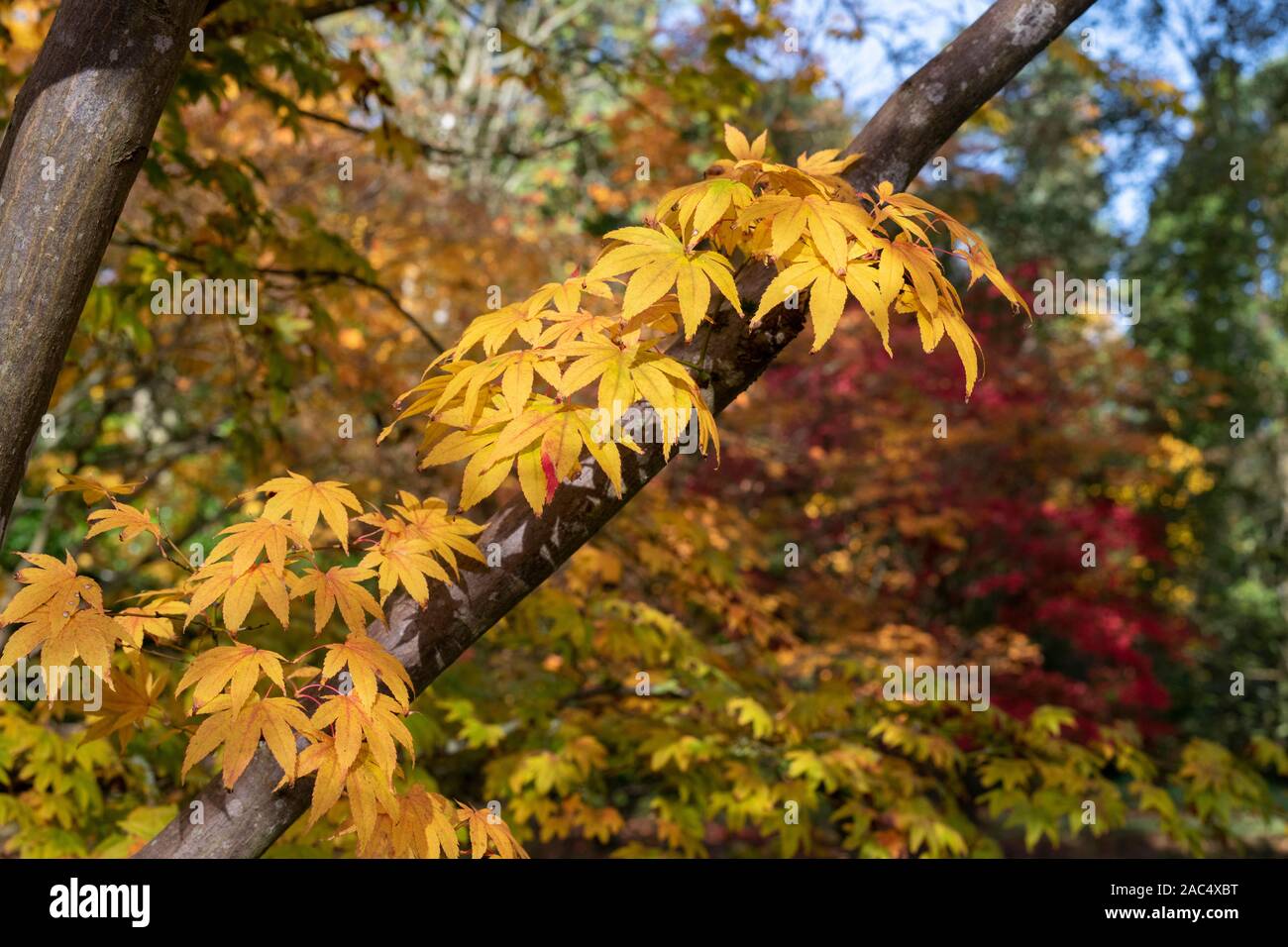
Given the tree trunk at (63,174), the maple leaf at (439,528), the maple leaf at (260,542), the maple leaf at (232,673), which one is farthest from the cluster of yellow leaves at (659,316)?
Result: the tree trunk at (63,174)

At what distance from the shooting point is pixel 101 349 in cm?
523

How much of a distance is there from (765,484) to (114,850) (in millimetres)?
5974

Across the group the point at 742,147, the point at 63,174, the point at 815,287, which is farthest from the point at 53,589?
the point at 742,147

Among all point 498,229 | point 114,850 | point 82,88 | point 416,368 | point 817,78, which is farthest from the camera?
point 498,229

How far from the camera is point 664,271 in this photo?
4.56 feet

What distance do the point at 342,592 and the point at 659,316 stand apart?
23.9 inches

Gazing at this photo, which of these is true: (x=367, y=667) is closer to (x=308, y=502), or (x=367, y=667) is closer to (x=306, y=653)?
(x=306, y=653)

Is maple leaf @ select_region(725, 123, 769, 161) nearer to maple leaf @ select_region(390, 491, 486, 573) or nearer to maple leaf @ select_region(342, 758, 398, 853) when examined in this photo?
maple leaf @ select_region(390, 491, 486, 573)

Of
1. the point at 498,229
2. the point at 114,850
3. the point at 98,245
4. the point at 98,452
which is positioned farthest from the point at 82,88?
the point at 498,229

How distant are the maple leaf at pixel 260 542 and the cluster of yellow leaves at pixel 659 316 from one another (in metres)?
0.24

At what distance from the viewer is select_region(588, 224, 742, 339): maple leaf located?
1.36 metres

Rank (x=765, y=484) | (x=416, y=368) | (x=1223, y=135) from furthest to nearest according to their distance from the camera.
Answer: (x=1223, y=135), (x=765, y=484), (x=416, y=368)

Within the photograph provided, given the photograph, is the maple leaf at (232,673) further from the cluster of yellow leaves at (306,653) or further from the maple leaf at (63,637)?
the maple leaf at (63,637)
